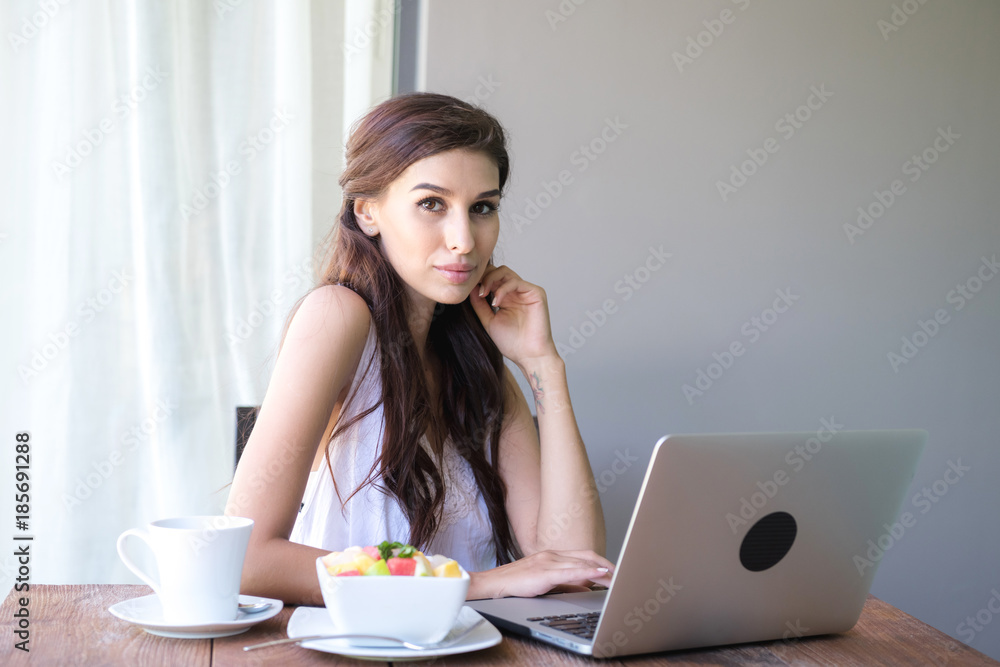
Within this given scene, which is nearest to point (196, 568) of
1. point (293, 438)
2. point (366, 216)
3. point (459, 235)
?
point (293, 438)

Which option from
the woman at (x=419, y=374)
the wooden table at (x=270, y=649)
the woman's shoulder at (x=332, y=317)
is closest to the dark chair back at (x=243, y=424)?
the woman at (x=419, y=374)

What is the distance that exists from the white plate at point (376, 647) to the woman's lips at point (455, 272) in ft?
2.10

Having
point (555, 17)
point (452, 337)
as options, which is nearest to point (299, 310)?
point (452, 337)

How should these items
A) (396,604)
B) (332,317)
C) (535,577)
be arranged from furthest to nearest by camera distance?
(332,317)
(535,577)
(396,604)

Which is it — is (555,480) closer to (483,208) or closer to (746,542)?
(483,208)

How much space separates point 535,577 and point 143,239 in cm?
139

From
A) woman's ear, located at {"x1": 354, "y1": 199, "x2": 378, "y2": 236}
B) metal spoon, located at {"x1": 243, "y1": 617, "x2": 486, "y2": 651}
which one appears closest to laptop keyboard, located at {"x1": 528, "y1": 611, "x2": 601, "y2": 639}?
metal spoon, located at {"x1": 243, "y1": 617, "x2": 486, "y2": 651}

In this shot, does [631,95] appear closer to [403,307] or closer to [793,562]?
[403,307]

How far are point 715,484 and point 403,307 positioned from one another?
0.84 metres

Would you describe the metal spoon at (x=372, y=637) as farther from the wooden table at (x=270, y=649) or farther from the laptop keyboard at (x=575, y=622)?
the laptop keyboard at (x=575, y=622)

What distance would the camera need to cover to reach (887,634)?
0.97m

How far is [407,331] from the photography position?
1473mm

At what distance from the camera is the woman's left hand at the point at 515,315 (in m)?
1.57

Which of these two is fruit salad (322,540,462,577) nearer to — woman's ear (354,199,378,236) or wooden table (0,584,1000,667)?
wooden table (0,584,1000,667)
